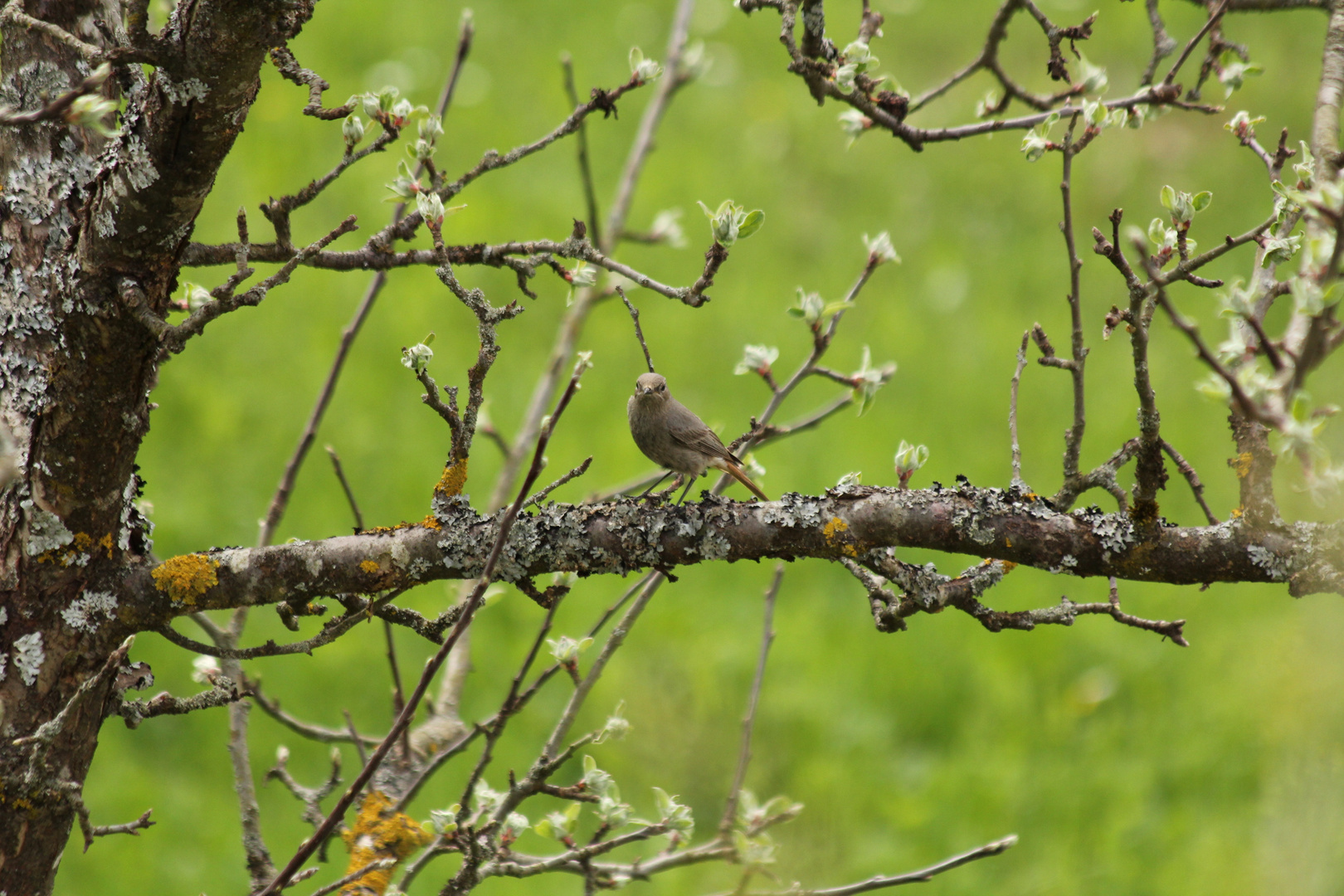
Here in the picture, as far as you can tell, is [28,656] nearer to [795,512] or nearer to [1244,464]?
[795,512]

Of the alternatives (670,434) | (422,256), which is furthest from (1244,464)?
(670,434)

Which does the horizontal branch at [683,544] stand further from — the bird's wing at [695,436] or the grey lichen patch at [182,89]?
the bird's wing at [695,436]

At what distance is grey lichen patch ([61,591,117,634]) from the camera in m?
2.24

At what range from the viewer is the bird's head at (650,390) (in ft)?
13.4

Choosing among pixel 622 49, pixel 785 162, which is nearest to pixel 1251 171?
pixel 785 162

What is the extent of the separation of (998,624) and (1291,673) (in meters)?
0.85

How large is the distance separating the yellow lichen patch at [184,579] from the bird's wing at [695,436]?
201cm

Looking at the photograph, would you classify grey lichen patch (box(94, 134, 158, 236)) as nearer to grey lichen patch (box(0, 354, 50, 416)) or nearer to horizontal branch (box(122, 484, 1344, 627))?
grey lichen patch (box(0, 354, 50, 416))

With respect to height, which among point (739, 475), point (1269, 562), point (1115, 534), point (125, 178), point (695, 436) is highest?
point (695, 436)

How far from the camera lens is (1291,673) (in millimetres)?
1423

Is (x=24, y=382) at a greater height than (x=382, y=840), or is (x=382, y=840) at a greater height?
(x=24, y=382)

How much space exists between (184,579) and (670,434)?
2082mm

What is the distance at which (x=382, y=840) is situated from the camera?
8.91 ft

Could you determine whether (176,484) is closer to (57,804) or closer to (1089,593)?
(57,804)
